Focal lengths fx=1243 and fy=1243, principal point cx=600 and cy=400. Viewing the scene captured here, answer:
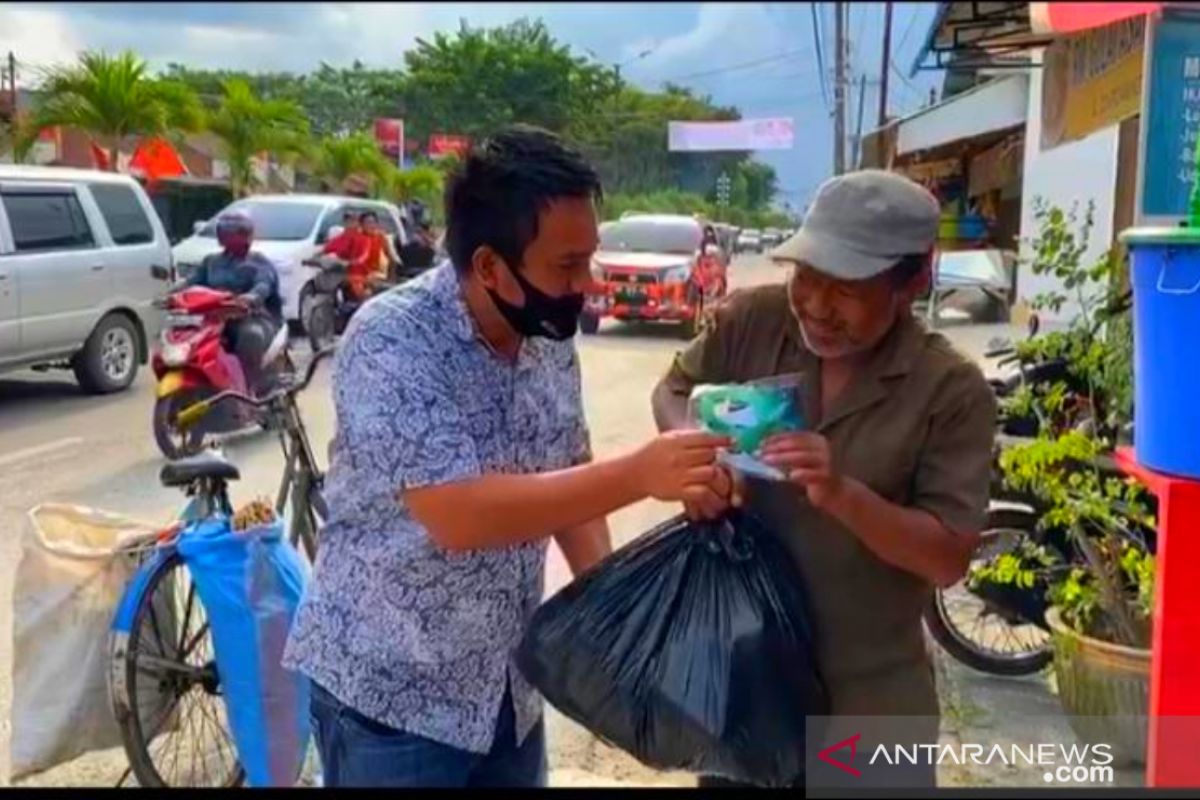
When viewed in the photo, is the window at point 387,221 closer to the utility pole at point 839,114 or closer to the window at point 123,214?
the window at point 123,214

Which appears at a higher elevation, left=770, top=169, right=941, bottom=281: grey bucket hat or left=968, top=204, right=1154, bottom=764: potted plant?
left=770, top=169, right=941, bottom=281: grey bucket hat

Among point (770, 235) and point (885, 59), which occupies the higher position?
point (885, 59)

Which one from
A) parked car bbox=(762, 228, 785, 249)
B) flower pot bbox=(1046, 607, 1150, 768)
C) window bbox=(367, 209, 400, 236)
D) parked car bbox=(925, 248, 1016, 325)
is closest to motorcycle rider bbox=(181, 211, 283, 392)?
window bbox=(367, 209, 400, 236)

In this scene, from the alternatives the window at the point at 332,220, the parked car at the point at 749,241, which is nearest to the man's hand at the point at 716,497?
the parked car at the point at 749,241

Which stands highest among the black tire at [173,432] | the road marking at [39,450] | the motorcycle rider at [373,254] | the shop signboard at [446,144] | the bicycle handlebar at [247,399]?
the shop signboard at [446,144]

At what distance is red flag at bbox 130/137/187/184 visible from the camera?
2.68 meters

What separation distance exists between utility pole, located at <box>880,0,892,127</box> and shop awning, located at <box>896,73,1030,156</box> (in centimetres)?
27

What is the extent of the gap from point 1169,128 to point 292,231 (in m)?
2.33

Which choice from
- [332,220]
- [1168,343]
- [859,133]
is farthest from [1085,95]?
[332,220]

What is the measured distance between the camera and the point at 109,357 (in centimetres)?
384

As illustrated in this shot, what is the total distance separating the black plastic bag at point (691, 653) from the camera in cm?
148

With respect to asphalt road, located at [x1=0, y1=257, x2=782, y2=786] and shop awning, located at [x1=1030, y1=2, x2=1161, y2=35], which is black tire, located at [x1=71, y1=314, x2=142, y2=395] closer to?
→ asphalt road, located at [x1=0, y1=257, x2=782, y2=786]

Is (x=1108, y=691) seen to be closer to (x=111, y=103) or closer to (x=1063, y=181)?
(x=111, y=103)

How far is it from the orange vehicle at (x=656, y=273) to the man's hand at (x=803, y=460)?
1.13m
